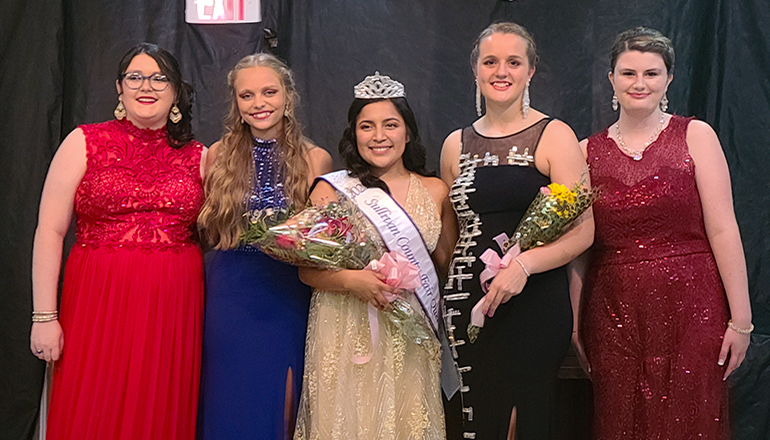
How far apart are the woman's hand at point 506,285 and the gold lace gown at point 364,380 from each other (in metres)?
0.19

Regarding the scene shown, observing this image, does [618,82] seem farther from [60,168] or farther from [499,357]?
[60,168]

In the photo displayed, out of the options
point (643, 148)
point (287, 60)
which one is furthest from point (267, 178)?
point (643, 148)

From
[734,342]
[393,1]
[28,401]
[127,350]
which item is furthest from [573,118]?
[28,401]

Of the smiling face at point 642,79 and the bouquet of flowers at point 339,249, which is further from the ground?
the smiling face at point 642,79

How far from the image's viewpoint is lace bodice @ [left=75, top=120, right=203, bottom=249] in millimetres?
1876

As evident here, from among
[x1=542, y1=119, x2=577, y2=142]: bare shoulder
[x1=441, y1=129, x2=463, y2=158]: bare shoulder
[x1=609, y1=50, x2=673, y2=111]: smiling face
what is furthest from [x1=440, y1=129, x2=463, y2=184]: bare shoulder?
[x1=609, y1=50, x2=673, y2=111]: smiling face

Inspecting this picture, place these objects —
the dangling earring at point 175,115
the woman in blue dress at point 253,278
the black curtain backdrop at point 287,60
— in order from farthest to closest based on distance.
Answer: the black curtain backdrop at point 287,60, the dangling earring at point 175,115, the woman in blue dress at point 253,278

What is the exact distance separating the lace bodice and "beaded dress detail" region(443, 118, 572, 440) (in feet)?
2.38

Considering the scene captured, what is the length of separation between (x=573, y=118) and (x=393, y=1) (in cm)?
72

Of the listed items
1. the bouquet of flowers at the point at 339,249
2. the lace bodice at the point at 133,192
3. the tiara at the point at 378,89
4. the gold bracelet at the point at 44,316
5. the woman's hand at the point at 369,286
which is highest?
the tiara at the point at 378,89

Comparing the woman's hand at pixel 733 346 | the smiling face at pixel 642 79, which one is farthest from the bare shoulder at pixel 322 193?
the woman's hand at pixel 733 346

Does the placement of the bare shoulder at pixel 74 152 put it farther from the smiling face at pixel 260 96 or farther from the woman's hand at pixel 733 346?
the woman's hand at pixel 733 346

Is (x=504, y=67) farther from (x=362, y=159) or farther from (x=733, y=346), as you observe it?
(x=733, y=346)

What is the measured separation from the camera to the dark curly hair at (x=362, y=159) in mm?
1888
